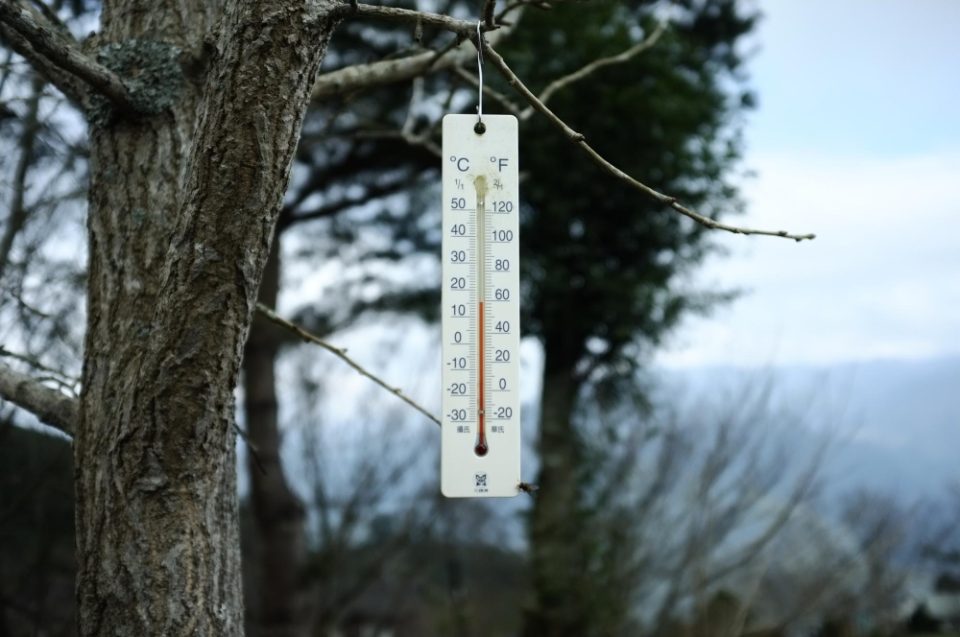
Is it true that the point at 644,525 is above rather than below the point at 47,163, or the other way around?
below

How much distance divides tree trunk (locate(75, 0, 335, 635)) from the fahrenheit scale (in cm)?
32

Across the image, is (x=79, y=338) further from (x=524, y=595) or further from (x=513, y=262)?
(x=524, y=595)

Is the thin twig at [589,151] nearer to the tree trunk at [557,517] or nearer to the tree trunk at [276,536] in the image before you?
the tree trunk at [276,536]

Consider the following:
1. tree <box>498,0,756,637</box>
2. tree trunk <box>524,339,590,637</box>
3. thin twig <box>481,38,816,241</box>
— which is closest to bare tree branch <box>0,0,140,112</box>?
thin twig <box>481,38,816,241</box>

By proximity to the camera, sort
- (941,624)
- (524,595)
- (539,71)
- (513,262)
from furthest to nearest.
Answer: (941,624)
(524,595)
(539,71)
(513,262)

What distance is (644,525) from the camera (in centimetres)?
898

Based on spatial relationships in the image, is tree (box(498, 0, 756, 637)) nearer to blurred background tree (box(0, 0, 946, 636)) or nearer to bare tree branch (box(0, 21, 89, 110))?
blurred background tree (box(0, 0, 946, 636))

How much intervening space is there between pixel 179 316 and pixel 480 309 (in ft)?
1.72

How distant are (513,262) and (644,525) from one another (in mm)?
7632

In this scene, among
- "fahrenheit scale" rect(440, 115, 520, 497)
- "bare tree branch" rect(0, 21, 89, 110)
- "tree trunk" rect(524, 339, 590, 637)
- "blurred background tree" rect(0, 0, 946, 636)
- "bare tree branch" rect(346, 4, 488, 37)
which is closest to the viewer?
"bare tree branch" rect(346, 4, 488, 37)

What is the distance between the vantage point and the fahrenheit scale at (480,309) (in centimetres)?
171

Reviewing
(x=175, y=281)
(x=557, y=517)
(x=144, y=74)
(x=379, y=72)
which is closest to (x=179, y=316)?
(x=175, y=281)

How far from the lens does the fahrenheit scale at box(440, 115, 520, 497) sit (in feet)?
5.61

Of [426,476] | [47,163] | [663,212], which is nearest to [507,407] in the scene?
[47,163]
